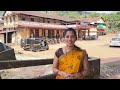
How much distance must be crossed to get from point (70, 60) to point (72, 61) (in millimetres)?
19

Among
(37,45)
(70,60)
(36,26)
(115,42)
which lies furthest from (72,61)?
(115,42)

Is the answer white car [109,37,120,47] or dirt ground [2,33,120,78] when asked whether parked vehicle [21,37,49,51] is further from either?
white car [109,37,120,47]

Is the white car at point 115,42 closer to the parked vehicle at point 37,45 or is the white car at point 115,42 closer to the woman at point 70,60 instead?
the parked vehicle at point 37,45

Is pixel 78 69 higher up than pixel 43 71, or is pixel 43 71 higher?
pixel 78 69

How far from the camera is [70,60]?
6.71 feet

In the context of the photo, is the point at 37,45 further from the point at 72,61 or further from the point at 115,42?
the point at 72,61

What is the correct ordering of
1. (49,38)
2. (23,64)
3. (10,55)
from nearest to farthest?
(23,64) < (10,55) < (49,38)

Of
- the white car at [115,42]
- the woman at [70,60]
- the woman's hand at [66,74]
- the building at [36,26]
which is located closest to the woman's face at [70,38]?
the woman at [70,60]

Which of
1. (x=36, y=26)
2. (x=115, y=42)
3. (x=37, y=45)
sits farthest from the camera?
(x=115, y=42)
